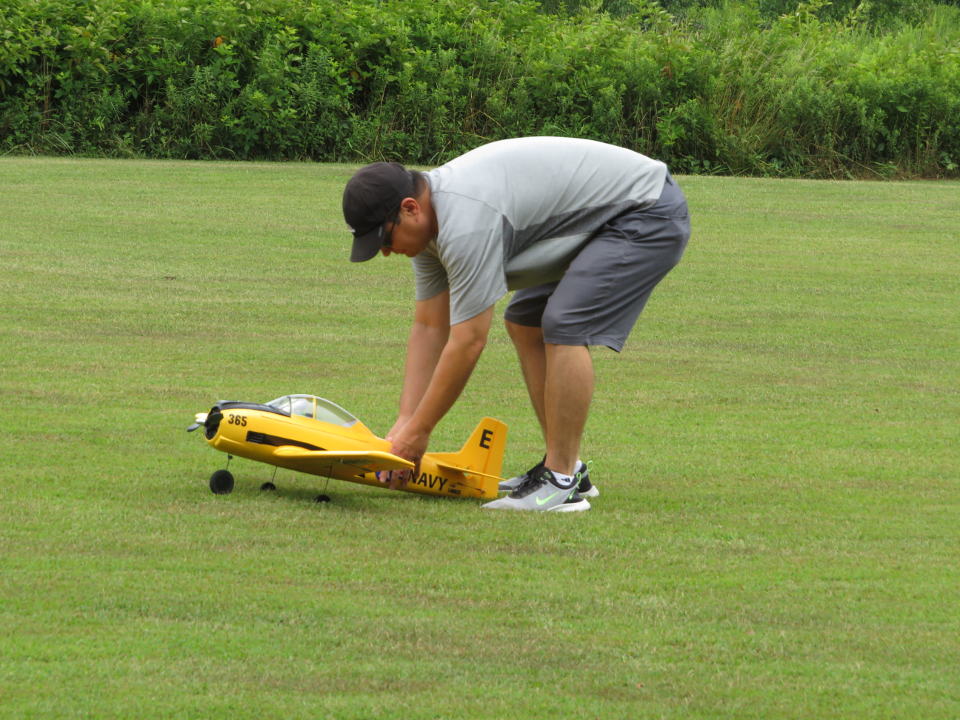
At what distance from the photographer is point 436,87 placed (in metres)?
22.0

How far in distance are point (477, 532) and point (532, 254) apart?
1.15m

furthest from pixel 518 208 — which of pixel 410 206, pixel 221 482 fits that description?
pixel 221 482

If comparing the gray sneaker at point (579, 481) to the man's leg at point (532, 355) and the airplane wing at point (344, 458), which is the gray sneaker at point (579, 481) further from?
the airplane wing at point (344, 458)

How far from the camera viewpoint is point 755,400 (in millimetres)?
9133

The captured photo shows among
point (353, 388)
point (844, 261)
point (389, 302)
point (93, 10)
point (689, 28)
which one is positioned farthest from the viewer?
point (689, 28)

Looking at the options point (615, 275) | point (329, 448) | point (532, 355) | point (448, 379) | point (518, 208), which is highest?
point (518, 208)

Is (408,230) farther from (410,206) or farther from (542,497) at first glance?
(542,497)

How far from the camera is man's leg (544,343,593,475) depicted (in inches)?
246

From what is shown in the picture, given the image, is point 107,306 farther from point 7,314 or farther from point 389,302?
point 389,302

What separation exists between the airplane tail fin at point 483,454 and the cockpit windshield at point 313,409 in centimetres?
41

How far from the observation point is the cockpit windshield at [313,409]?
21.1 ft

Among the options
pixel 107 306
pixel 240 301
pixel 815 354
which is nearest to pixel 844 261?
pixel 815 354

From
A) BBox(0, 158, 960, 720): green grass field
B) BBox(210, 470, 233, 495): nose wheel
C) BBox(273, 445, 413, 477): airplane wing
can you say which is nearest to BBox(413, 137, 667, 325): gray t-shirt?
BBox(273, 445, 413, 477): airplane wing

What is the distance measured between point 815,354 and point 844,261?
17.4 ft
